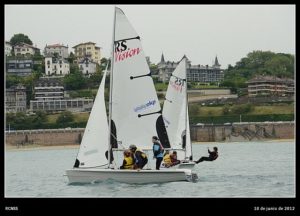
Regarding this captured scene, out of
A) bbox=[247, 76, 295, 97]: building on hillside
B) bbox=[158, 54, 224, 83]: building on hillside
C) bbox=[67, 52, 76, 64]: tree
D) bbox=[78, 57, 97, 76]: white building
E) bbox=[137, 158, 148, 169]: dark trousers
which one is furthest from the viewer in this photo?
bbox=[67, 52, 76, 64]: tree

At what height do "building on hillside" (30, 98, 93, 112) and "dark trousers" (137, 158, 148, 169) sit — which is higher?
"building on hillside" (30, 98, 93, 112)

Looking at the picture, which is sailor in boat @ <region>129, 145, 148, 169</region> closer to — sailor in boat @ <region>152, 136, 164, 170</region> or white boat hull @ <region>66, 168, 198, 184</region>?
white boat hull @ <region>66, 168, 198, 184</region>

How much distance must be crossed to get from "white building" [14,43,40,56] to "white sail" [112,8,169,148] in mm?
149983

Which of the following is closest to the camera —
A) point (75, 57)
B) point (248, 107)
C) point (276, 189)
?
point (276, 189)

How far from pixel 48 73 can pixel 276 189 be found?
143012 millimetres

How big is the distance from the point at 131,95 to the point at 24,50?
154842 mm

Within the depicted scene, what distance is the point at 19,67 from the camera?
156125mm

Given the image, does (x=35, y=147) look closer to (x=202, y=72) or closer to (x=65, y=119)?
(x=65, y=119)

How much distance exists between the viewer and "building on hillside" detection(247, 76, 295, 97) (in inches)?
5231

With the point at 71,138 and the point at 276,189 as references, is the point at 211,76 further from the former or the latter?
the point at 276,189

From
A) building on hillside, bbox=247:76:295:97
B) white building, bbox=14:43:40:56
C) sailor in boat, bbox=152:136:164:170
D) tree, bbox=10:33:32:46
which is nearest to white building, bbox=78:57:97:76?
white building, bbox=14:43:40:56

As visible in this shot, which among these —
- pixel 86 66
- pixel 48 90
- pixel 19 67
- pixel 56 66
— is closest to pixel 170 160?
pixel 48 90
